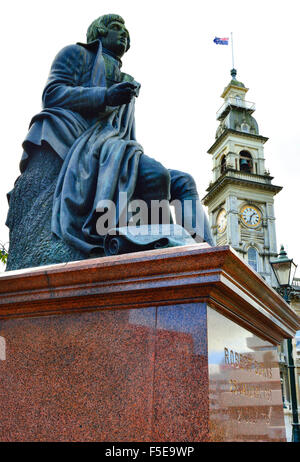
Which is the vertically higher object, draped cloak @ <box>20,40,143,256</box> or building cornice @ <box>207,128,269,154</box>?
building cornice @ <box>207,128,269,154</box>

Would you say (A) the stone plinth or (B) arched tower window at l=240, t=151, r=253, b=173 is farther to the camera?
(B) arched tower window at l=240, t=151, r=253, b=173

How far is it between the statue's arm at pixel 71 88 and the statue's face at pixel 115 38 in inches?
14.9

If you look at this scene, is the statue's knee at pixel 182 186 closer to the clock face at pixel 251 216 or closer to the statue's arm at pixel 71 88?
the statue's arm at pixel 71 88

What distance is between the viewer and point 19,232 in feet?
13.7

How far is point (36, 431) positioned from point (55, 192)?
2078 mm

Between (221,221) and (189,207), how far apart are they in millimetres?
36792

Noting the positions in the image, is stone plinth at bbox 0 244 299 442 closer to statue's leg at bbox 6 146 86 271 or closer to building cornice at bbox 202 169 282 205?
statue's leg at bbox 6 146 86 271

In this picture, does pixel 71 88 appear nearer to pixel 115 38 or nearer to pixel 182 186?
pixel 115 38

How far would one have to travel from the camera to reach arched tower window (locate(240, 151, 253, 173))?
138 ft

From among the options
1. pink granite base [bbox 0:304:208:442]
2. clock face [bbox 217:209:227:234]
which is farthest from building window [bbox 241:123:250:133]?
pink granite base [bbox 0:304:208:442]

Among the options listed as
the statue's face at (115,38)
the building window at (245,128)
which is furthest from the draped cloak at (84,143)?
the building window at (245,128)

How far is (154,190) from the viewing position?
4098 mm

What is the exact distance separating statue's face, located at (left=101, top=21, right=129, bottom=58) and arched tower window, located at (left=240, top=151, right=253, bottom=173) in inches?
1513

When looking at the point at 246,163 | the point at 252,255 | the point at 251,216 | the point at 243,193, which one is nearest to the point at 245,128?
the point at 246,163
